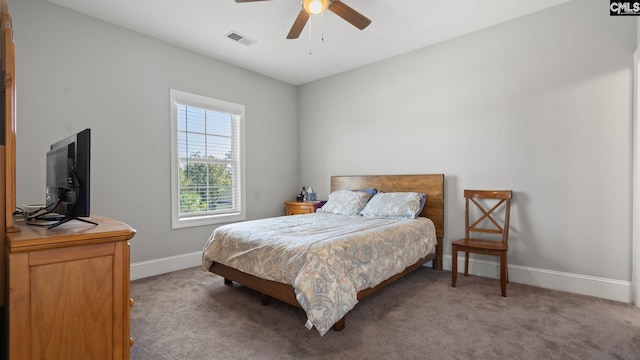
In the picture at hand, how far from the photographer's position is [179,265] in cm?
370

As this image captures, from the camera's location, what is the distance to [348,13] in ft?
8.38

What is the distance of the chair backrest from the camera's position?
10.1 ft

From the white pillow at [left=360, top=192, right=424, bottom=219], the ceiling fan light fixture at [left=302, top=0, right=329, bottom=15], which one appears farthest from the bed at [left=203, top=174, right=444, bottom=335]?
the ceiling fan light fixture at [left=302, top=0, right=329, bottom=15]

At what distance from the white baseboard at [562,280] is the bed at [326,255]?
513 millimetres

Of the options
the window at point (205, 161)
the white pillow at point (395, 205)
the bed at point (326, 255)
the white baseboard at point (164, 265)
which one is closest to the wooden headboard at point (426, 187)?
the bed at point (326, 255)

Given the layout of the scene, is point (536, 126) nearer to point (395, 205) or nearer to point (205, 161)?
point (395, 205)

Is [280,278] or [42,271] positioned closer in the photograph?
[42,271]

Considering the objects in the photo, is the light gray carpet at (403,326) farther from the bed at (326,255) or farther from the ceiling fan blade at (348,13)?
the ceiling fan blade at (348,13)

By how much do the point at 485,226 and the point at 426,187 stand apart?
0.78 metres

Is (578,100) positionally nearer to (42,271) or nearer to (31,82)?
(42,271)

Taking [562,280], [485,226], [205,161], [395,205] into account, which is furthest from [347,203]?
[562,280]

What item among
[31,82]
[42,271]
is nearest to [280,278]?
[42,271]

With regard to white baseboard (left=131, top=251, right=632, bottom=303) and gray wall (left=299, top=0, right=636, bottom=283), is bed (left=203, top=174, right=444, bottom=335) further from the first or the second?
white baseboard (left=131, top=251, right=632, bottom=303)

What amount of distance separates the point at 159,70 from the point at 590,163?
4649 mm
